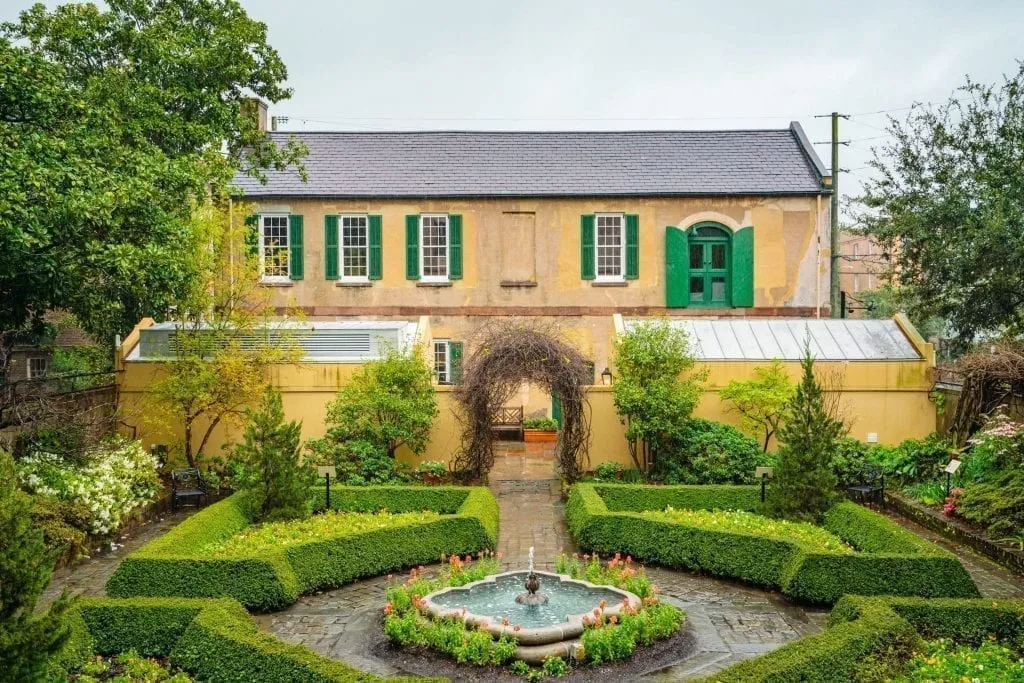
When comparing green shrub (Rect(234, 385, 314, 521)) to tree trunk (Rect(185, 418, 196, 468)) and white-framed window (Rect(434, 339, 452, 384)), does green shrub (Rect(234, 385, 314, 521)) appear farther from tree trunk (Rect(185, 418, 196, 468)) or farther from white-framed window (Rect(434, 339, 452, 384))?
white-framed window (Rect(434, 339, 452, 384))

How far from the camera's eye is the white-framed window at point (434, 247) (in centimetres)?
2250

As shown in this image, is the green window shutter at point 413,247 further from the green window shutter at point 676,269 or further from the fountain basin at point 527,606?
the fountain basin at point 527,606

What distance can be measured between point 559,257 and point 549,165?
297 centimetres

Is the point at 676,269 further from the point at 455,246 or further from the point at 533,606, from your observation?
the point at 533,606

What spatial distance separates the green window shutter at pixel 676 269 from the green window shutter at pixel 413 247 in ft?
21.8

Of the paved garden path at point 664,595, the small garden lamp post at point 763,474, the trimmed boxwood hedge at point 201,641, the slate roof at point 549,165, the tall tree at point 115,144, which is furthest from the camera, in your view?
the slate roof at point 549,165

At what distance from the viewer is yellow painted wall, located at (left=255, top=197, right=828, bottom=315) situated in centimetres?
2233

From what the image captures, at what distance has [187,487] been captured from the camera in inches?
624

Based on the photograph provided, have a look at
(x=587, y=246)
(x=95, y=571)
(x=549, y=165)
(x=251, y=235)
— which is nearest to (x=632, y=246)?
(x=587, y=246)

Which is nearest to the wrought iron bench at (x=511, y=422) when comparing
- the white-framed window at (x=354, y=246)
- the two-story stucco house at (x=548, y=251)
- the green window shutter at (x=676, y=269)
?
the two-story stucco house at (x=548, y=251)

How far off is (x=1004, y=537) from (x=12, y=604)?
12400 mm

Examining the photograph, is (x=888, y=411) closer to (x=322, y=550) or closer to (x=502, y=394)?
(x=502, y=394)

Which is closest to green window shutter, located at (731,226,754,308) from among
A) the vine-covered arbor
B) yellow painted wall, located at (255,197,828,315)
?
yellow painted wall, located at (255,197,828,315)

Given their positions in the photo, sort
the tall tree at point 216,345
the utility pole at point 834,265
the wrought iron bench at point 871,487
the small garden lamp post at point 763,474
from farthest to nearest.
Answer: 1. the utility pole at point 834,265
2. the tall tree at point 216,345
3. the wrought iron bench at point 871,487
4. the small garden lamp post at point 763,474
